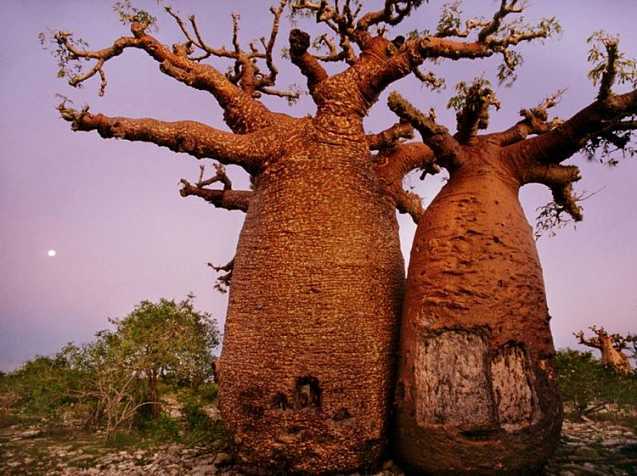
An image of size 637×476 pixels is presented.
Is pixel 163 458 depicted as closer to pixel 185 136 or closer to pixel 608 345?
pixel 185 136

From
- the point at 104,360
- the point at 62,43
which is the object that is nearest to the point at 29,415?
the point at 104,360

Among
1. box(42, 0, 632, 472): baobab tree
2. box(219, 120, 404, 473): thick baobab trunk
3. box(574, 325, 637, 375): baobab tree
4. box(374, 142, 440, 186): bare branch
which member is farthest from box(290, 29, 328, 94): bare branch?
box(574, 325, 637, 375): baobab tree

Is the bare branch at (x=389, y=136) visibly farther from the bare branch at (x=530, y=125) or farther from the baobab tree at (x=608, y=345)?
the baobab tree at (x=608, y=345)

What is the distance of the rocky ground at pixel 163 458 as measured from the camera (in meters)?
4.45

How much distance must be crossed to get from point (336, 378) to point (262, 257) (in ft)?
4.88

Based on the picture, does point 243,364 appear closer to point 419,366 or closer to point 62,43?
point 419,366

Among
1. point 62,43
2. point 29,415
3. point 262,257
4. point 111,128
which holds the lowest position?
point 29,415

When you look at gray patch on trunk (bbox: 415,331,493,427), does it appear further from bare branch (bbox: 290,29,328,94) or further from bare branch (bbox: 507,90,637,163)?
bare branch (bbox: 290,29,328,94)

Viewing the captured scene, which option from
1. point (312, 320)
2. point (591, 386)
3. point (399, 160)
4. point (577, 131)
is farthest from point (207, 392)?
point (577, 131)

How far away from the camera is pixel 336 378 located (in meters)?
4.30

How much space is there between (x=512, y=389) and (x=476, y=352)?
480 millimetres

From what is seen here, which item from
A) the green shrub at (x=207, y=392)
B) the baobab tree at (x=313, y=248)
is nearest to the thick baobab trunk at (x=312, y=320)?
the baobab tree at (x=313, y=248)

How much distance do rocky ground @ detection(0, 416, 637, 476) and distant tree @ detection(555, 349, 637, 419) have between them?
1671mm

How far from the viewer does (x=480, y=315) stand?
415cm
